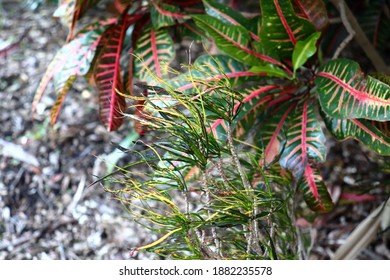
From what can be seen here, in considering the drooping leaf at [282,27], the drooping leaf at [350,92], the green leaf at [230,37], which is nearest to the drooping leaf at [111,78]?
the green leaf at [230,37]

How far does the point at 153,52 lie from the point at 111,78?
0.15 metres

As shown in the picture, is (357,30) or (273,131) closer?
(273,131)

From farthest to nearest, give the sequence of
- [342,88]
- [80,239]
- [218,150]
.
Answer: [80,239]
[342,88]
[218,150]

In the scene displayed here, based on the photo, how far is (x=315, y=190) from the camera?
136cm

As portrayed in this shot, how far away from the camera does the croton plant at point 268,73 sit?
4.35 ft

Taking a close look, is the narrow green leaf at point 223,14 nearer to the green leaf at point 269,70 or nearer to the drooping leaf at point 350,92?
the green leaf at point 269,70

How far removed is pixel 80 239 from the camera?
185 centimetres

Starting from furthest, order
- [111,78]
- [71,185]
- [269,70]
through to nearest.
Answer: [71,185]
[111,78]
[269,70]

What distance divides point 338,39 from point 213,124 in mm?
833

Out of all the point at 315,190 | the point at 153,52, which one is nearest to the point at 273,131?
the point at 315,190

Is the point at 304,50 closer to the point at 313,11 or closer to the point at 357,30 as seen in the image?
the point at 313,11

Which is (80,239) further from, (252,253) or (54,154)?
(252,253)

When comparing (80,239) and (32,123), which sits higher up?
(32,123)
